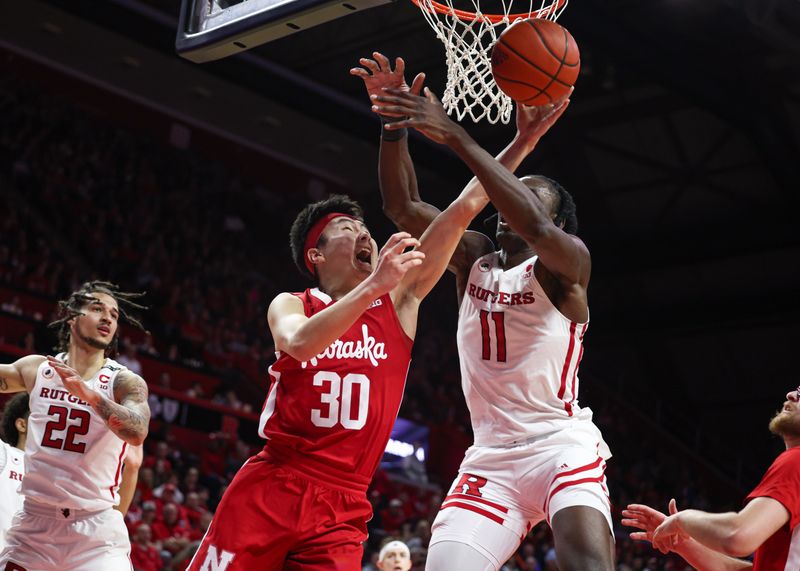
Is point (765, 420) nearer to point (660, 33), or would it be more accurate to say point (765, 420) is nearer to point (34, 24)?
point (660, 33)

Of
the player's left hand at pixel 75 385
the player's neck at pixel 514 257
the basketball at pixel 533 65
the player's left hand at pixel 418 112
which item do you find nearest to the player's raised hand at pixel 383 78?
the player's left hand at pixel 418 112

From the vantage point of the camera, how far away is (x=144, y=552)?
909cm

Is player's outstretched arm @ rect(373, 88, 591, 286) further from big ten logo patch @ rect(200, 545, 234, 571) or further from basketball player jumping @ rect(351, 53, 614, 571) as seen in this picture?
big ten logo patch @ rect(200, 545, 234, 571)

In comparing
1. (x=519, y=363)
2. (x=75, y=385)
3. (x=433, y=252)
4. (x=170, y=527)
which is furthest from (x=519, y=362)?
(x=170, y=527)

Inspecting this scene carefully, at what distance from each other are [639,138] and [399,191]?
1482cm

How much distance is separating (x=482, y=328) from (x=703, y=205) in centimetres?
1600

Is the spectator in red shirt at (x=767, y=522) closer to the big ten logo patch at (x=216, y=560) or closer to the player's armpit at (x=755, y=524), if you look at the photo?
the player's armpit at (x=755, y=524)

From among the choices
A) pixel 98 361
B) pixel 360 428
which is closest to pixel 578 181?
pixel 98 361

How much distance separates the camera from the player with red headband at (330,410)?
3.41 meters

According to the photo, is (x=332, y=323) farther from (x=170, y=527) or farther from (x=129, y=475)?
(x=170, y=527)

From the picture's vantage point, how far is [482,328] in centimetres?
435

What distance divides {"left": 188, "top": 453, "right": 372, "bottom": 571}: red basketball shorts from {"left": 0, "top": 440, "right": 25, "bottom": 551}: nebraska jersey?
8.54ft

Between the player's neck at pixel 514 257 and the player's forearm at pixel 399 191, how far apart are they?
0.40 metres

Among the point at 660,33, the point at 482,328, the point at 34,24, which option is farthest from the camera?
the point at 34,24
